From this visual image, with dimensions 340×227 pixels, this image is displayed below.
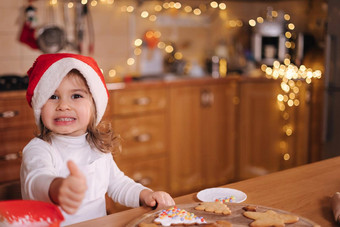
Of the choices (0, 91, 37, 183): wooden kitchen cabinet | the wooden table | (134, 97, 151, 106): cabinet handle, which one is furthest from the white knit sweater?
(134, 97, 151, 106): cabinet handle

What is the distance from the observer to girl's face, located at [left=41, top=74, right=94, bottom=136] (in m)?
1.18

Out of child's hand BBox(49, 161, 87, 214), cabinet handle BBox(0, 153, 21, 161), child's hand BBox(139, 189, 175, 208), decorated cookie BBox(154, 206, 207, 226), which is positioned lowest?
cabinet handle BBox(0, 153, 21, 161)

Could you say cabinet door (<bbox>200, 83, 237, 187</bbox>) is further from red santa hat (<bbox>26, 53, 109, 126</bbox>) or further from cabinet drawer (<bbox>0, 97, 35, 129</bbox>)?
red santa hat (<bbox>26, 53, 109, 126</bbox>)

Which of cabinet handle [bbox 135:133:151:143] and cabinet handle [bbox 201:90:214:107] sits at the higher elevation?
cabinet handle [bbox 201:90:214:107]

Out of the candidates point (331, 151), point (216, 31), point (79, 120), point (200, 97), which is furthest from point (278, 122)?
point (79, 120)

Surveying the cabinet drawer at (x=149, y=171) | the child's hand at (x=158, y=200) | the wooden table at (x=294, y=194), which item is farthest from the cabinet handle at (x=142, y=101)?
the child's hand at (x=158, y=200)

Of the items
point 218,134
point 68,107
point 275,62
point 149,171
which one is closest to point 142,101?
point 149,171

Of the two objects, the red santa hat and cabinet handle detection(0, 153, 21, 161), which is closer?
the red santa hat

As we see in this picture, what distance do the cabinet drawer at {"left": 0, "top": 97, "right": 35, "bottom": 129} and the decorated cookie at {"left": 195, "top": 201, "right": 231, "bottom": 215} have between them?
5.95 ft

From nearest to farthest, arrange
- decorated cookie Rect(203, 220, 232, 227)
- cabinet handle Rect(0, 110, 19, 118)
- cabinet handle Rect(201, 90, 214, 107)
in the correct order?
decorated cookie Rect(203, 220, 232, 227), cabinet handle Rect(0, 110, 19, 118), cabinet handle Rect(201, 90, 214, 107)

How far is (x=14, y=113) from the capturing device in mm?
2531

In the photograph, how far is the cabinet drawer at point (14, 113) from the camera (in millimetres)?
2498

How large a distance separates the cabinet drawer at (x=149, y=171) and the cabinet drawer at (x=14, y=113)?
694mm

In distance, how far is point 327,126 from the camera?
11.4 ft
